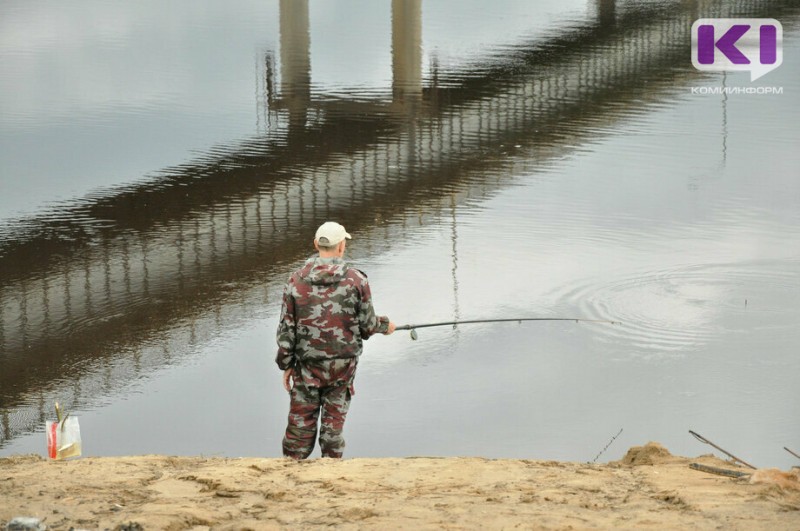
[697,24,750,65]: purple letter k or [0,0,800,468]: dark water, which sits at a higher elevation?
[697,24,750,65]: purple letter k

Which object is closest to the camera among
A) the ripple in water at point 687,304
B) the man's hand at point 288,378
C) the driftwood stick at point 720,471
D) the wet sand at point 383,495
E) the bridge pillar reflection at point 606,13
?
the wet sand at point 383,495

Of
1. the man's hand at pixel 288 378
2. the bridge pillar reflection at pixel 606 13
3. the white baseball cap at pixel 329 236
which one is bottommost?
the man's hand at pixel 288 378

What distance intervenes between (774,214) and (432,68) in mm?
15795

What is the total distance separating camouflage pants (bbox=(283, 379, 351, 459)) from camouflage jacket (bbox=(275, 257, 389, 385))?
0.14m

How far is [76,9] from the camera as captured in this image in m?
39.0

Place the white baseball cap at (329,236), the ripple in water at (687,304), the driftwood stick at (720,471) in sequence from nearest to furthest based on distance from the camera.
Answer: the driftwood stick at (720,471) < the white baseball cap at (329,236) < the ripple in water at (687,304)

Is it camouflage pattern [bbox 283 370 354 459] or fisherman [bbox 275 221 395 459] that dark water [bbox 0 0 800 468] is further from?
fisherman [bbox 275 221 395 459]

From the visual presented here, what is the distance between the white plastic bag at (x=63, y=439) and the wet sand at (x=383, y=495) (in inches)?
11.6

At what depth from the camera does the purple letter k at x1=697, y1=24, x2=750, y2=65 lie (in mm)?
31181

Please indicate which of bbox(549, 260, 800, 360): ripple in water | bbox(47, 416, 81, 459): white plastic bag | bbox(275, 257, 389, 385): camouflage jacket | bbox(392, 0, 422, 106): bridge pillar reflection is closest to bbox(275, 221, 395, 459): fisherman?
bbox(275, 257, 389, 385): camouflage jacket

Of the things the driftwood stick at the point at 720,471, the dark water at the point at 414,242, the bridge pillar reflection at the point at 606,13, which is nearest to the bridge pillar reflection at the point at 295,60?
the dark water at the point at 414,242

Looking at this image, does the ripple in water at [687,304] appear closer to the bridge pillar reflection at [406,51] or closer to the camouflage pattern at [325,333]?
the camouflage pattern at [325,333]

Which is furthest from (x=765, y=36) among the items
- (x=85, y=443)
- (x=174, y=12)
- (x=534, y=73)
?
(x=85, y=443)

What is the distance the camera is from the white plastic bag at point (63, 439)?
28.1 feet
